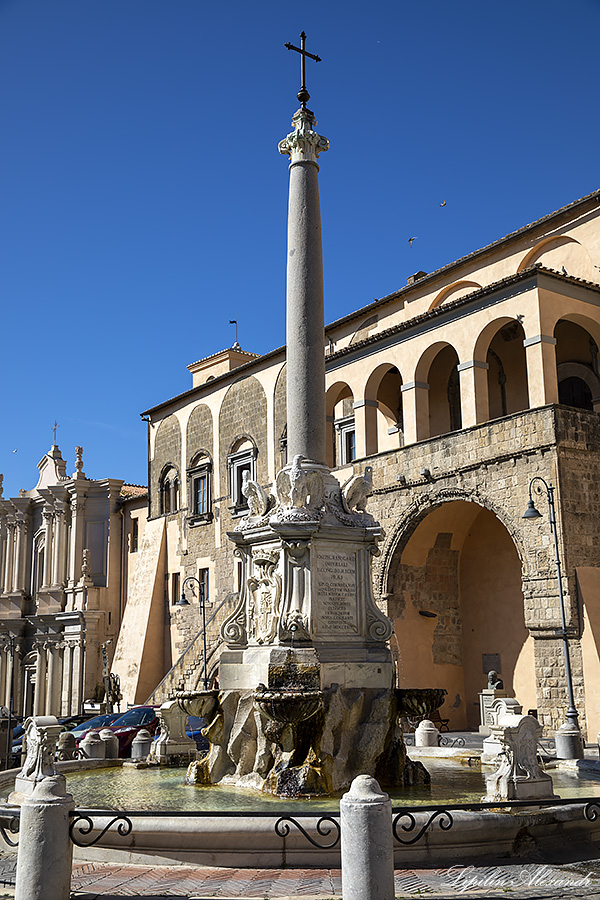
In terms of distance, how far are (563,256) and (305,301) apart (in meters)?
15.5

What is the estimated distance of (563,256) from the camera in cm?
2470

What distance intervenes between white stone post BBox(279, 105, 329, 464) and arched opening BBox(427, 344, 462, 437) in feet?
52.3

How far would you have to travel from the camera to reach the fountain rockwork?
9.70 meters

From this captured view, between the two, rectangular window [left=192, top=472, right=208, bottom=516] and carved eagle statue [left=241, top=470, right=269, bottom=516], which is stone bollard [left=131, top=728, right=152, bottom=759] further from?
rectangular window [left=192, top=472, right=208, bottom=516]

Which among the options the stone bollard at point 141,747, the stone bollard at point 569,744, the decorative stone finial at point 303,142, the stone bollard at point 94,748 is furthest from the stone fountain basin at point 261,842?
the decorative stone finial at point 303,142

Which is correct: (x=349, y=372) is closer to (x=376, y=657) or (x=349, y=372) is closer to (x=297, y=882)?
(x=376, y=657)

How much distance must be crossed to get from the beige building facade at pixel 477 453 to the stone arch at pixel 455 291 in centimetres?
8

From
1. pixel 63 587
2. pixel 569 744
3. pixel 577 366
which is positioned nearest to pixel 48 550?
pixel 63 587

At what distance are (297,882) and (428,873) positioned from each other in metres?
1.04

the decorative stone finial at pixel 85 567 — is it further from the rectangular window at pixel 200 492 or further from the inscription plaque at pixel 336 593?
the inscription plaque at pixel 336 593

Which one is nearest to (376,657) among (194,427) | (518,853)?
(518,853)

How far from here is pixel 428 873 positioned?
7035 mm

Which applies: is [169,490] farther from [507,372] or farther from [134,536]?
[507,372]

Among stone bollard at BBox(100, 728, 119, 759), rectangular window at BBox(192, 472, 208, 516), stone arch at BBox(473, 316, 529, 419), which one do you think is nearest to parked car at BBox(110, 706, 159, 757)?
stone bollard at BBox(100, 728, 119, 759)
